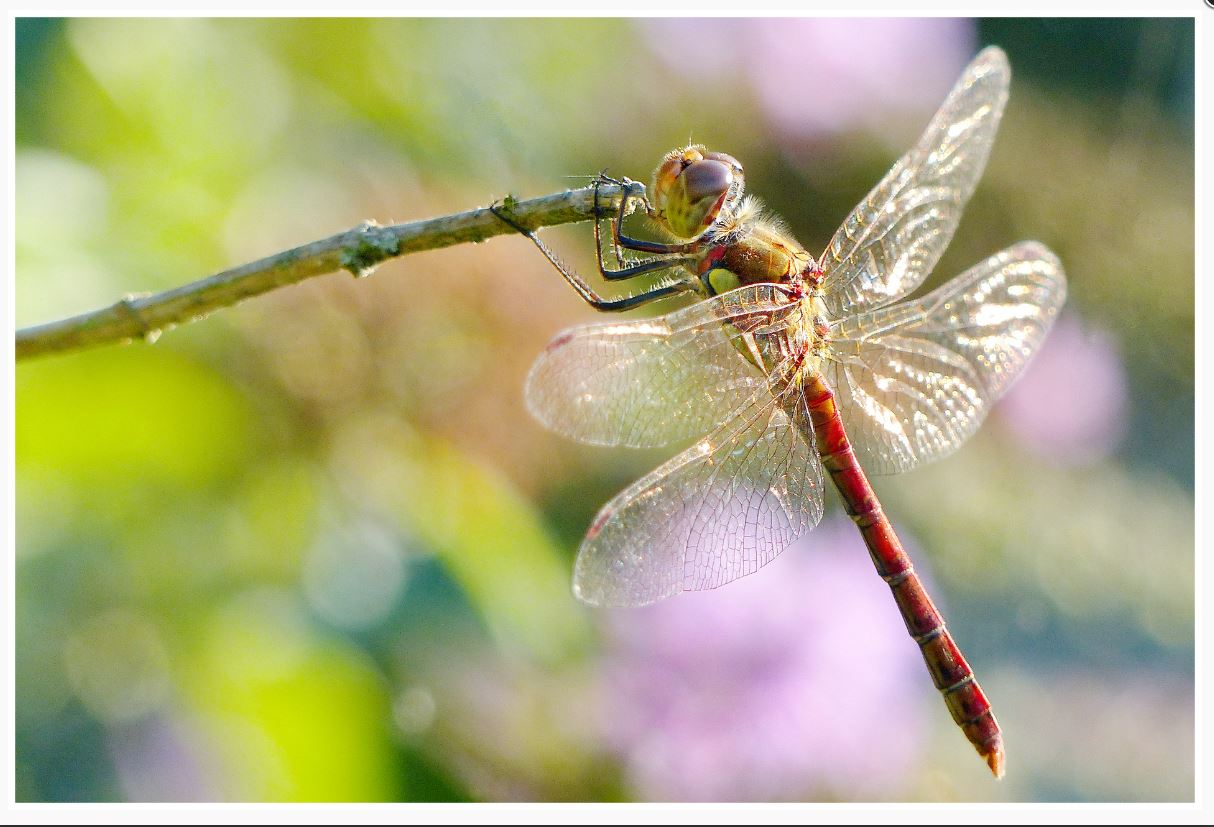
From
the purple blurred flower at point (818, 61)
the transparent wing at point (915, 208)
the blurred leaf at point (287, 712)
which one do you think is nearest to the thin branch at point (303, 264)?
the transparent wing at point (915, 208)

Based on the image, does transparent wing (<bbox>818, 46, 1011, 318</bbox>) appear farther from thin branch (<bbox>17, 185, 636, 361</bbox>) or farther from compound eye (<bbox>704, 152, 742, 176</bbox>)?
thin branch (<bbox>17, 185, 636, 361</bbox>)

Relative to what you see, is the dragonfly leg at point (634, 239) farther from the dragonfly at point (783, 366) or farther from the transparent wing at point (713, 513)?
the transparent wing at point (713, 513)

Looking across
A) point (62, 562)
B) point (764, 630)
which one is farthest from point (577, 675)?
point (62, 562)

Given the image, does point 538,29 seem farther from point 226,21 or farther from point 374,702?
point 374,702

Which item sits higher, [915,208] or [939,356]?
[915,208]

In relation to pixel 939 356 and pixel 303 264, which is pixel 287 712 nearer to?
pixel 303 264

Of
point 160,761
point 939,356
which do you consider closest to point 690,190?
point 939,356
